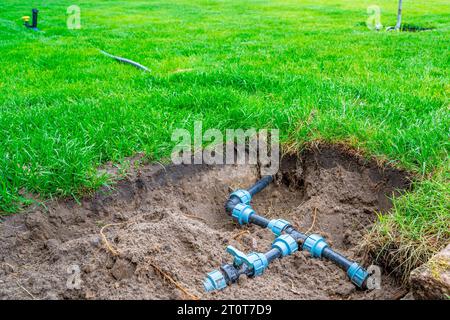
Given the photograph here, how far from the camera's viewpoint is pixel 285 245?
2.56 meters

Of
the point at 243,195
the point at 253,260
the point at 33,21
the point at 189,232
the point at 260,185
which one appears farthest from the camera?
the point at 33,21

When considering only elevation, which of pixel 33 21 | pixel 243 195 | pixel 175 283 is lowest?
pixel 175 283

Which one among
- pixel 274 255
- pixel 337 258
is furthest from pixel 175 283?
pixel 337 258

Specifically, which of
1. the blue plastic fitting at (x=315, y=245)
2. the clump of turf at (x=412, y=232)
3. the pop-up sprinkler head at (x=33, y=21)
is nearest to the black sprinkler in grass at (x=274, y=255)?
the blue plastic fitting at (x=315, y=245)

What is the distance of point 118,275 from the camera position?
7.70ft

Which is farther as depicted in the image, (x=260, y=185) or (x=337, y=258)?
(x=260, y=185)

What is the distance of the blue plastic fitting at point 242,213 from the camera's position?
293cm

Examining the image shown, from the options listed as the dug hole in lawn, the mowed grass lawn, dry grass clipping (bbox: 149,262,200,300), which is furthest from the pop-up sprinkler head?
dry grass clipping (bbox: 149,262,200,300)

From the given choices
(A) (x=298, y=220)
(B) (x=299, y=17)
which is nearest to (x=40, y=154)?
(A) (x=298, y=220)

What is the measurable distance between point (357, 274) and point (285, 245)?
1.27 feet

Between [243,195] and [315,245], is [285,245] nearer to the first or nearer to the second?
[315,245]

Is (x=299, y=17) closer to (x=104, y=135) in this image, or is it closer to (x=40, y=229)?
(x=104, y=135)

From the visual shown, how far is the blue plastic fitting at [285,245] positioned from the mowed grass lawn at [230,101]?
1.38 ft

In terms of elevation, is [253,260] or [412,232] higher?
[412,232]
